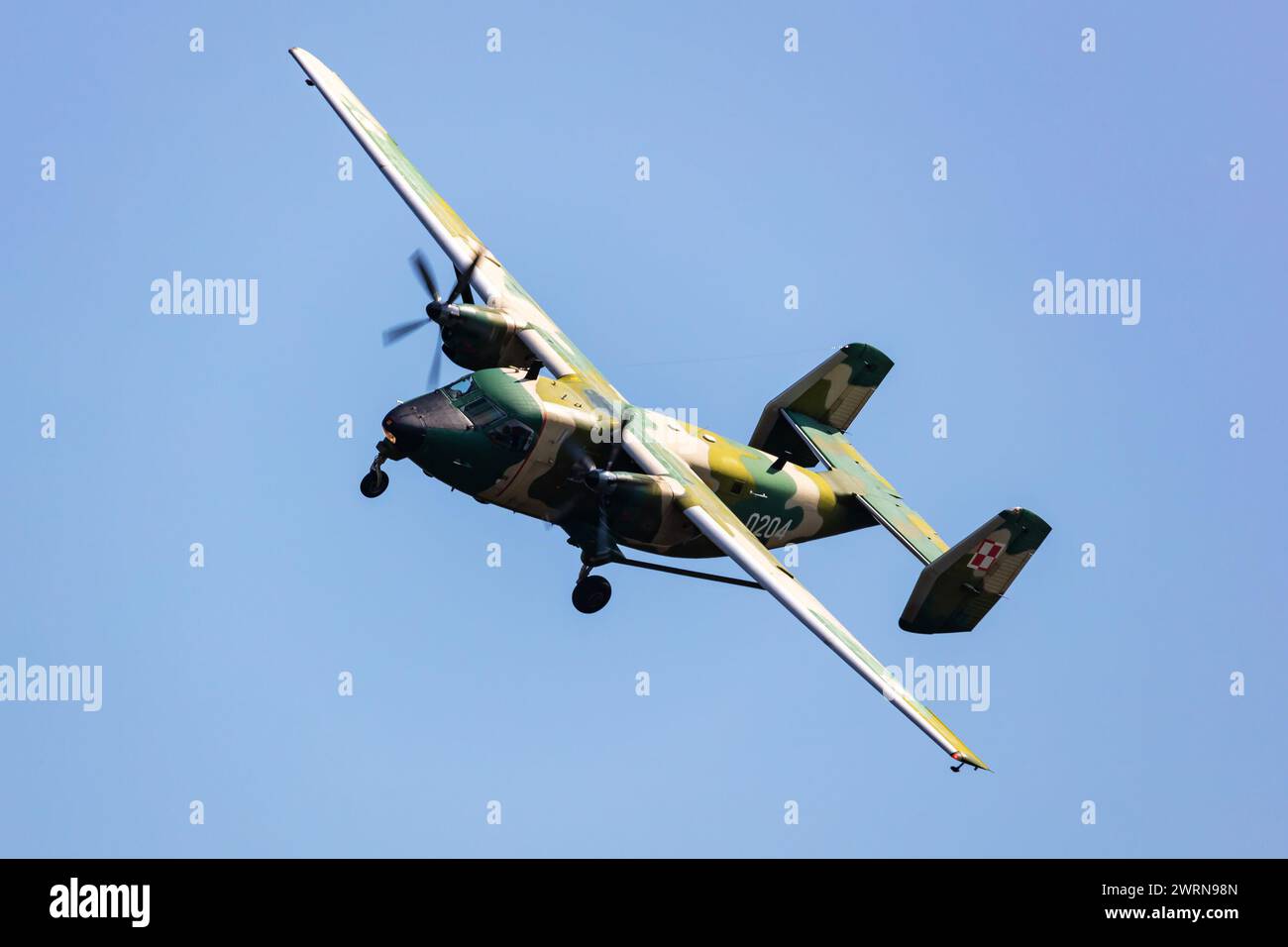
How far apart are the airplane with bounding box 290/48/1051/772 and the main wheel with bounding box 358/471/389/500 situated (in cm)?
3

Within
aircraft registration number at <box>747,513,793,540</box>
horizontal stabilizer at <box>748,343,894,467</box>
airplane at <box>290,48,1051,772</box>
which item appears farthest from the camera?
horizontal stabilizer at <box>748,343,894,467</box>

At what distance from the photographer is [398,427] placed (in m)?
39.7

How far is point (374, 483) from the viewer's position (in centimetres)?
4144

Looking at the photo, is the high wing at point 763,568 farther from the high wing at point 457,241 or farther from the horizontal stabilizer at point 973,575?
the horizontal stabilizer at point 973,575

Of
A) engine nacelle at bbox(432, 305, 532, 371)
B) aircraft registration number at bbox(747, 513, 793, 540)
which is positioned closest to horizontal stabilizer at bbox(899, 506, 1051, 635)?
aircraft registration number at bbox(747, 513, 793, 540)

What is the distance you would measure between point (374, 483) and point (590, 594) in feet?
17.3

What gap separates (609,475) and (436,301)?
20.7 ft

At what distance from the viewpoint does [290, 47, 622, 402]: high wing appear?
43.2 m

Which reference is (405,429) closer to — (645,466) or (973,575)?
(645,466)

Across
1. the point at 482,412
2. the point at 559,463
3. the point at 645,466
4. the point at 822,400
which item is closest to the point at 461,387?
the point at 482,412

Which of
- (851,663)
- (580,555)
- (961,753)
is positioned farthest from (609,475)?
(961,753)

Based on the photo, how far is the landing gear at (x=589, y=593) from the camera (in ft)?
129

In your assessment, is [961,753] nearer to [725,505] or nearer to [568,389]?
[725,505]

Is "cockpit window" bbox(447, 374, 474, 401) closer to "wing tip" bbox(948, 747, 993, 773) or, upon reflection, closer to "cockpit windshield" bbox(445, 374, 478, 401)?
"cockpit windshield" bbox(445, 374, 478, 401)
